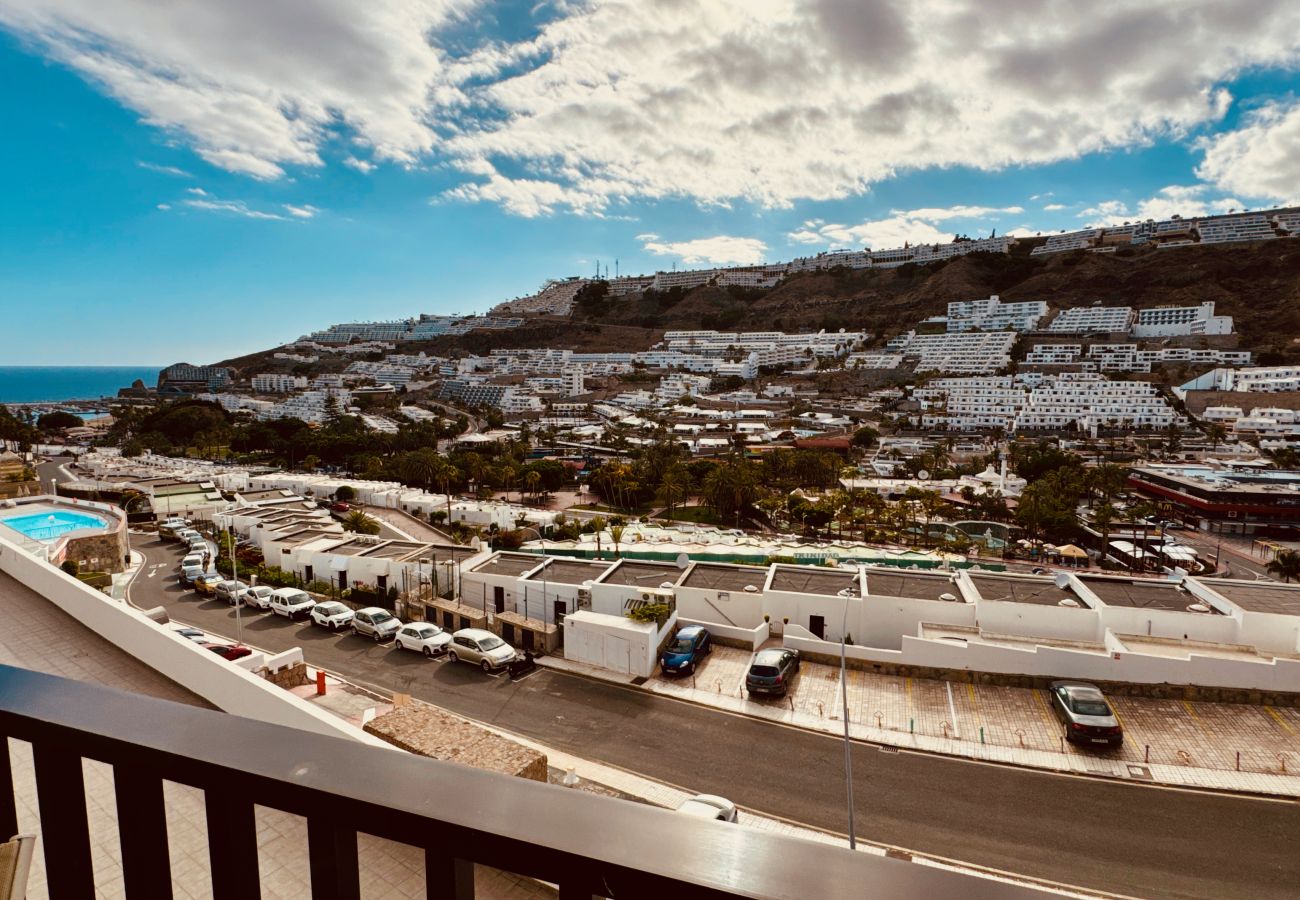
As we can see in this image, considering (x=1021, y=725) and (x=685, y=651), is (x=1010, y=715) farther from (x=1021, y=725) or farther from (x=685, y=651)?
(x=685, y=651)

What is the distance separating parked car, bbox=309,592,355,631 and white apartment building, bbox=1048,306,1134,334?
91784mm

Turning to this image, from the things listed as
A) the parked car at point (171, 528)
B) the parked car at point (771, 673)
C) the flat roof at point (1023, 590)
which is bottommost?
the parked car at point (171, 528)

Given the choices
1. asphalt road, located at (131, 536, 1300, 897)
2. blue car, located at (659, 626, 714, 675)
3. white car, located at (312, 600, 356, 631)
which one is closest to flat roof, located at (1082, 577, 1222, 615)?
asphalt road, located at (131, 536, 1300, 897)

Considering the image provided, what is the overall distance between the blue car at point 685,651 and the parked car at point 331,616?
23.9 feet

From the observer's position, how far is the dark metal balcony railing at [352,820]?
0.77 meters

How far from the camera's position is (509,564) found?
16.8 meters

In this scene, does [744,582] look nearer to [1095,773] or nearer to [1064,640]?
[1064,640]

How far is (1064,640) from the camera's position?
12.6 m

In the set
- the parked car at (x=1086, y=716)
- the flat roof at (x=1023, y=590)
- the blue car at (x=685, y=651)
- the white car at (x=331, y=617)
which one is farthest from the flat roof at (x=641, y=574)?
the parked car at (x=1086, y=716)

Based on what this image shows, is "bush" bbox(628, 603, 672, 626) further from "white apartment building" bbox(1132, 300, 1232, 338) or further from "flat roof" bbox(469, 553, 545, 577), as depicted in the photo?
"white apartment building" bbox(1132, 300, 1232, 338)

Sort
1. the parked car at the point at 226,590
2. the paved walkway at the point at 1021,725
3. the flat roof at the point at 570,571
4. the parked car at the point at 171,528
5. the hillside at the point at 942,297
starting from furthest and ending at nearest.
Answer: the hillside at the point at 942,297 → the parked car at the point at 171,528 → the parked car at the point at 226,590 → the flat roof at the point at 570,571 → the paved walkway at the point at 1021,725

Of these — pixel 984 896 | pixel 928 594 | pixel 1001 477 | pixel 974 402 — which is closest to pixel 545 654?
pixel 928 594

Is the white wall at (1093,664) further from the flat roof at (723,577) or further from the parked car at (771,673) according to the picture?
the flat roof at (723,577)

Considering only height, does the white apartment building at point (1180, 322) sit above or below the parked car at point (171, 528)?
above
